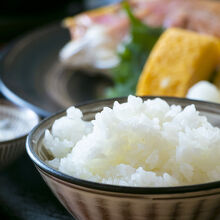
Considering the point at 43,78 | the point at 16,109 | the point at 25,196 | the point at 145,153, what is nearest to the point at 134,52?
the point at 43,78

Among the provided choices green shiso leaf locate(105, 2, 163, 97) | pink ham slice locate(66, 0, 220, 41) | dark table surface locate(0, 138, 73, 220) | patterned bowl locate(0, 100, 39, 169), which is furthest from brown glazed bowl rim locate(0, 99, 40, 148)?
pink ham slice locate(66, 0, 220, 41)

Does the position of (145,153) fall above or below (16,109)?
above

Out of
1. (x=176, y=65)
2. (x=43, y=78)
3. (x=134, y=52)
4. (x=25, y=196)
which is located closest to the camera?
(x=25, y=196)

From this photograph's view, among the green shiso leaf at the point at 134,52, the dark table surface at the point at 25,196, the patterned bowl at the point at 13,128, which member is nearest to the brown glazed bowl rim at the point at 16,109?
the patterned bowl at the point at 13,128

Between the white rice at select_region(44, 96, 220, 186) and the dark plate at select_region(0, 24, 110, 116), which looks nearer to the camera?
the white rice at select_region(44, 96, 220, 186)

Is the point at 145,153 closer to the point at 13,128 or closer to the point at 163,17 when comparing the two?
the point at 13,128

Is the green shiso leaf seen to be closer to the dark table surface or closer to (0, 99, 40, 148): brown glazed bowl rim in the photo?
(0, 99, 40, 148): brown glazed bowl rim
